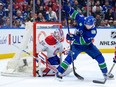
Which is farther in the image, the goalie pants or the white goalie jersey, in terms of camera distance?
the white goalie jersey

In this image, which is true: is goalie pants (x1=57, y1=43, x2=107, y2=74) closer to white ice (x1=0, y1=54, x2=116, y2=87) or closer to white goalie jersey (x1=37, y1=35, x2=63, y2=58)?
white ice (x1=0, y1=54, x2=116, y2=87)

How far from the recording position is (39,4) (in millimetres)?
11359

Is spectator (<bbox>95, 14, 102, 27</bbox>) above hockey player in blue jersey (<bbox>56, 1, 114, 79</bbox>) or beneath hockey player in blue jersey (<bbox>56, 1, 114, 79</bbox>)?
beneath

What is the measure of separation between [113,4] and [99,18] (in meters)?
0.82

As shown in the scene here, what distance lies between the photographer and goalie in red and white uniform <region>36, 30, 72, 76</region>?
22.9 feet

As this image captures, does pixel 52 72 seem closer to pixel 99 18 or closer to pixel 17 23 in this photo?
pixel 17 23

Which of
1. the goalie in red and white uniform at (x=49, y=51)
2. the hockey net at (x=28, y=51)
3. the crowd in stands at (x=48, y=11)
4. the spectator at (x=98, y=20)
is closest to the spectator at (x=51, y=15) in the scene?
the crowd in stands at (x=48, y=11)

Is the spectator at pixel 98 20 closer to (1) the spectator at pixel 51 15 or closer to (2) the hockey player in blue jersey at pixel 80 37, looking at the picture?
(1) the spectator at pixel 51 15

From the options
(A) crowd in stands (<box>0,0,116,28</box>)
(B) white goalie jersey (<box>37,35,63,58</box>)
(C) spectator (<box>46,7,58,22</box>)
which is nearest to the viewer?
(B) white goalie jersey (<box>37,35,63,58</box>)

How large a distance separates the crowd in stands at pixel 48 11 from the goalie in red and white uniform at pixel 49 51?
347cm

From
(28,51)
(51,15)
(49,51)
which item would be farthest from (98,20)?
(49,51)

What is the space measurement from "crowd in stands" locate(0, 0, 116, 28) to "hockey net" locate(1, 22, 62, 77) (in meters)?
3.13

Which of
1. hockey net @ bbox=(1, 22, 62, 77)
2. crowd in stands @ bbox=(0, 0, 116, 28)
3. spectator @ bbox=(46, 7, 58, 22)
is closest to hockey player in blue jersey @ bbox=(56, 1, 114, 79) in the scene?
hockey net @ bbox=(1, 22, 62, 77)

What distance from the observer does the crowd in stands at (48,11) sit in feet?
35.0
